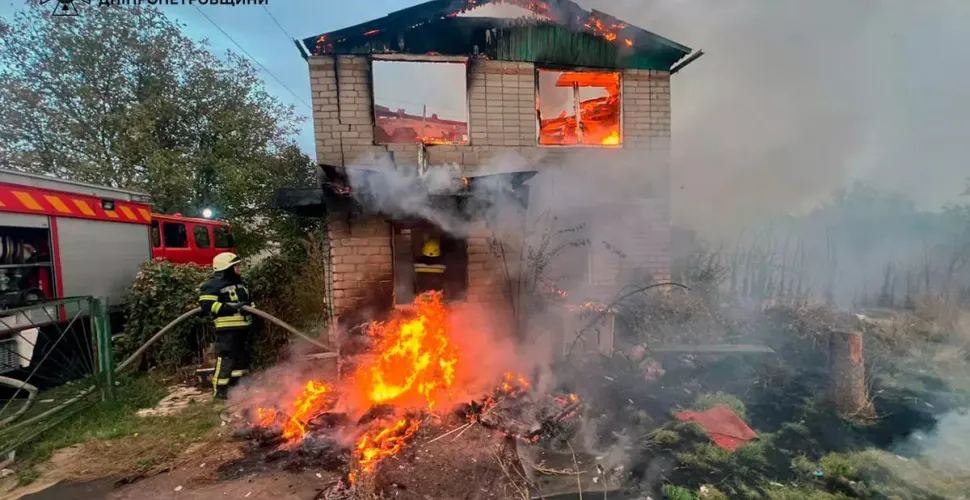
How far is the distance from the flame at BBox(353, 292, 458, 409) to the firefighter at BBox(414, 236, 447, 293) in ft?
2.03

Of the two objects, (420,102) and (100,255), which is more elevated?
(420,102)

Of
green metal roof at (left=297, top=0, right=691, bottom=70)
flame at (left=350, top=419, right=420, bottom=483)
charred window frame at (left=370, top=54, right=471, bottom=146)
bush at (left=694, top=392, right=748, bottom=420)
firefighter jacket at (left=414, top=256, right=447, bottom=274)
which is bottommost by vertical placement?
bush at (left=694, top=392, right=748, bottom=420)

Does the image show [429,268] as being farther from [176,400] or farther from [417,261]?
[176,400]

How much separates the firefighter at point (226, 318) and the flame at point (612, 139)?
673 centimetres

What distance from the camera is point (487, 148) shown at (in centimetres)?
759

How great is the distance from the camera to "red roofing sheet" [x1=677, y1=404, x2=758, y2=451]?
4527 mm

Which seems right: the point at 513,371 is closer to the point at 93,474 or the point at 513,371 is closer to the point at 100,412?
the point at 93,474

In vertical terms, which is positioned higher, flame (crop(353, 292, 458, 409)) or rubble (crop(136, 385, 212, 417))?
flame (crop(353, 292, 458, 409))

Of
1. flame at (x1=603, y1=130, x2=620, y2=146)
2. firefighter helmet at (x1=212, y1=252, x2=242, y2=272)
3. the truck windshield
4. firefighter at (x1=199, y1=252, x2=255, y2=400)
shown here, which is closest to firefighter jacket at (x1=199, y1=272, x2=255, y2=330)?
firefighter at (x1=199, y1=252, x2=255, y2=400)

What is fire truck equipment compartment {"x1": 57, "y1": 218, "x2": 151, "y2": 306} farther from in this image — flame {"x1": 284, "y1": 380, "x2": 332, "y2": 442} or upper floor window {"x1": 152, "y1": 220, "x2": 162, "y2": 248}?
flame {"x1": 284, "y1": 380, "x2": 332, "y2": 442}

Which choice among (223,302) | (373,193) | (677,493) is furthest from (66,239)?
(677,493)

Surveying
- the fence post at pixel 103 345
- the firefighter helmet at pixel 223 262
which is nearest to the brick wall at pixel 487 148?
the firefighter helmet at pixel 223 262

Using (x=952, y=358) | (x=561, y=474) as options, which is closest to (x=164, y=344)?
(x=561, y=474)

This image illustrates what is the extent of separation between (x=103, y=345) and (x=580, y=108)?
844cm
